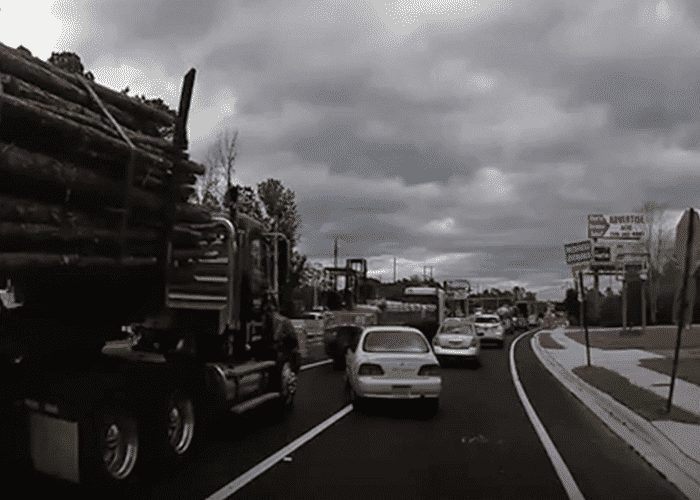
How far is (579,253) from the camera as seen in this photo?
2672 cm

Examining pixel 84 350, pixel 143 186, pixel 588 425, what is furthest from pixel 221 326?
pixel 588 425

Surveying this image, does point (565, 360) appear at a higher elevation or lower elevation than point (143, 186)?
lower

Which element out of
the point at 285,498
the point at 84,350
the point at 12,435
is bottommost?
the point at 285,498

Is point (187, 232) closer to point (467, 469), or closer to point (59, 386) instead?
point (59, 386)

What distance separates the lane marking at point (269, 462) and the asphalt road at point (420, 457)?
0.33 feet

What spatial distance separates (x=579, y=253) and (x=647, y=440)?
47.3ft

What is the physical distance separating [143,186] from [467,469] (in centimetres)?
471

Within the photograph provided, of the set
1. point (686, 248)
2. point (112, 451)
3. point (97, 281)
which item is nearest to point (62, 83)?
point (97, 281)

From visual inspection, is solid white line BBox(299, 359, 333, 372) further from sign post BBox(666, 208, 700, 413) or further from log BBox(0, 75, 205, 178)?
log BBox(0, 75, 205, 178)

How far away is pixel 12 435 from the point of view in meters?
8.15

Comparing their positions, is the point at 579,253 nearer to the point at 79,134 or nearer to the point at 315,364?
the point at 315,364

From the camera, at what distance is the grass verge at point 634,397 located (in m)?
14.4

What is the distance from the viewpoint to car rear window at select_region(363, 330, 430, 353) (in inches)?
649

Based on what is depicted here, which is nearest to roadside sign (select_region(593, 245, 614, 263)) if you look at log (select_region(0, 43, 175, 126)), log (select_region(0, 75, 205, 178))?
log (select_region(0, 75, 205, 178))
